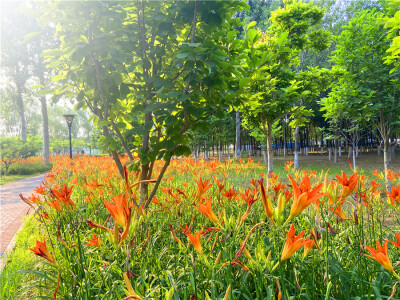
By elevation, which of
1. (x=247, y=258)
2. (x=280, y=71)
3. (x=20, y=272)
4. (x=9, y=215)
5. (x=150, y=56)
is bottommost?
(x=9, y=215)

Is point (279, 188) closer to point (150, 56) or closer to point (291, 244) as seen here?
point (291, 244)

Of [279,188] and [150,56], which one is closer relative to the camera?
[279,188]

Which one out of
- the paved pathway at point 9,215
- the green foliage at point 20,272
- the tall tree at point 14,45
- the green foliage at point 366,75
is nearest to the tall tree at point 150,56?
the green foliage at point 20,272

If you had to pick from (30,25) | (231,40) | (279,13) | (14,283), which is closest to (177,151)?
(231,40)

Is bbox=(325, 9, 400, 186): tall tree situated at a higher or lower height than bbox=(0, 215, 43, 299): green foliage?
higher

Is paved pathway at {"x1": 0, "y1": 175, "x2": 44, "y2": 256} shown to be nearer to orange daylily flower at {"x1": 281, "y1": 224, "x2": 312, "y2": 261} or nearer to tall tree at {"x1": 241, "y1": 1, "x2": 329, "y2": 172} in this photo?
orange daylily flower at {"x1": 281, "y1": 224, "x2": 312, "y2": 261}

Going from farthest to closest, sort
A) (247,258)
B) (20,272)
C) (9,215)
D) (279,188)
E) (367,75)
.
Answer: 1. (367,75)
2. (9,215)
3. (279,188)
4. (20,272)
5. (247,258)

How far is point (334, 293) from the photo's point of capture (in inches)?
52.7

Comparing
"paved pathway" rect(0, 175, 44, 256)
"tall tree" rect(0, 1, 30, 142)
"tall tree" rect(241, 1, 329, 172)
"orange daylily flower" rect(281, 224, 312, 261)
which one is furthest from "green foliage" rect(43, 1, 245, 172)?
"tall tree" rect(0, 1, 30, 142)

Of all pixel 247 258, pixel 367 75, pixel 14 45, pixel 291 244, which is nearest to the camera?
pixel 291 244

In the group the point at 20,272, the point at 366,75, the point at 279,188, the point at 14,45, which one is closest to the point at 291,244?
the point at 279,188

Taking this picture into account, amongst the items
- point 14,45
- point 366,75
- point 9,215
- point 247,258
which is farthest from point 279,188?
point 14,45

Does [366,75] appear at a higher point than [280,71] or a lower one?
lower

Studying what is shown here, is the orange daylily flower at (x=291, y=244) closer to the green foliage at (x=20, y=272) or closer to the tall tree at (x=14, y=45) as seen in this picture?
the green foliage at (x=20, y=272)
